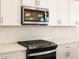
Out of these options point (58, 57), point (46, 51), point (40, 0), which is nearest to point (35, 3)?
point (40, 0)

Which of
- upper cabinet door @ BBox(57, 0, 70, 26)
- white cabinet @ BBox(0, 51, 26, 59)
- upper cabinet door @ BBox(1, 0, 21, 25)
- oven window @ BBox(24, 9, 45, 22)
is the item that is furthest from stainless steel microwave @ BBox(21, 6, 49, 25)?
white cabinet @ BBox(0, 51, 26, 59)

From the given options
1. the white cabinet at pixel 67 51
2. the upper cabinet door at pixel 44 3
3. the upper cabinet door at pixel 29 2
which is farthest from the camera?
the white cabinet at pixel 67 51

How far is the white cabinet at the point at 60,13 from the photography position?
2893 mm

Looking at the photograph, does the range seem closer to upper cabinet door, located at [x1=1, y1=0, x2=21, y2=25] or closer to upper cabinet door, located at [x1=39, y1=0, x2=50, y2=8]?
upper cabinet door, located at [x1=1, y1=0, x2=21, y2=25]

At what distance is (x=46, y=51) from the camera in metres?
2.29

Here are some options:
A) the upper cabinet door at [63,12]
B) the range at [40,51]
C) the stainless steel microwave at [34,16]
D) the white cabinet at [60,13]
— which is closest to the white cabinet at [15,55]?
the range at [40,51]

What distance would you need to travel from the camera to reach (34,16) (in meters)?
2.55

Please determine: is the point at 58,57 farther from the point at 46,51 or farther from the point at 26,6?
the point at 26,6

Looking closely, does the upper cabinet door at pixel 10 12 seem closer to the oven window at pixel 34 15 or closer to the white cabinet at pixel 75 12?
the oven window at pixel 34 15

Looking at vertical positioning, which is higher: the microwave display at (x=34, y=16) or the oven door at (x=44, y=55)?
the microwave display at (x=34, y=16)

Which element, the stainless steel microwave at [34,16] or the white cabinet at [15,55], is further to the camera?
the stainless steel microwave at [34,16]

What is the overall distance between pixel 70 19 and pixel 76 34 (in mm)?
847

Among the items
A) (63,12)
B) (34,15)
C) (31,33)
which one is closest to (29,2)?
(34,15)

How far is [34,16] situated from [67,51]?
4.14ft
